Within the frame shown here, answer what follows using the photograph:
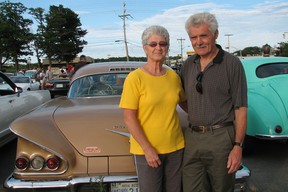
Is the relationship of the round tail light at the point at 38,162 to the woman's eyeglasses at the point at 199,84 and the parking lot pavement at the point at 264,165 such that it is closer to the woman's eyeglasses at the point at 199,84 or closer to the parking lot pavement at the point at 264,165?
the woman's eyeglasses at the point at 199,84

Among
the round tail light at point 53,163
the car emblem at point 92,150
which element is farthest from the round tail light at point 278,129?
the round tail light at point 53,163

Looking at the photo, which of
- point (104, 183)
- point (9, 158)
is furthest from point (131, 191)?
point (9, 158)

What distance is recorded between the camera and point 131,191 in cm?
290

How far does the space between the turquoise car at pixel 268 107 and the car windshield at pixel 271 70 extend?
0.12 feet

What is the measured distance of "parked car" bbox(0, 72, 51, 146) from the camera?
5882 millimetres

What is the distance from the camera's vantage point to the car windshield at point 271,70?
5.97 m

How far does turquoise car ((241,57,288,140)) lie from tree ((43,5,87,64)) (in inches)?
2165

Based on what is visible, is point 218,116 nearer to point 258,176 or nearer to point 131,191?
point 131,191

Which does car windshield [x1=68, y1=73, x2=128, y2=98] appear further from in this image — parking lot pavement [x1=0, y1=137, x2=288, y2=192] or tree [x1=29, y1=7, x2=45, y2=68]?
tree [x1=29, y1=7, x2=45, y2=68]

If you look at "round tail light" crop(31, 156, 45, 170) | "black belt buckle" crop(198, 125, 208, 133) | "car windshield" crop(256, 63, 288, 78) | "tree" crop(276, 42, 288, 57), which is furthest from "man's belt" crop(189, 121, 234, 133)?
"tree" crop(276, 42, 288, 57)

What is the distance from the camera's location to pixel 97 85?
14.6 ft

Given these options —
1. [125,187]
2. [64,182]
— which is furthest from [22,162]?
[125,187]

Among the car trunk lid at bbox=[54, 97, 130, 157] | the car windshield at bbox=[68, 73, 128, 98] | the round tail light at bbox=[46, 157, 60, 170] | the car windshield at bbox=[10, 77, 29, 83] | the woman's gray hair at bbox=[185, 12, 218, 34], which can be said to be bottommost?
the car windshield at bbox=[10, 77, 29, 83]

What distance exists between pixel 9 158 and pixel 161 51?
4.46 meters
